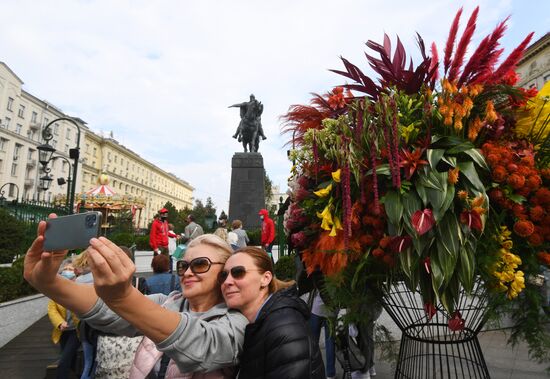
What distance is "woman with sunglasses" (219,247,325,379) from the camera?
4.33 ft

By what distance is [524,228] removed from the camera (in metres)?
1.44

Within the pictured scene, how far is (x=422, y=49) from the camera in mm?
1741

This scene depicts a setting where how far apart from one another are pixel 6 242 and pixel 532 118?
10.1 m

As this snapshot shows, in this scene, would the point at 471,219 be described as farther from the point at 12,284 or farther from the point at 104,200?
the point at 104,200

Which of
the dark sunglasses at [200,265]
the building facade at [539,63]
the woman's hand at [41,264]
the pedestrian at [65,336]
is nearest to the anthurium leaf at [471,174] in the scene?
the dark sunglasses at [200,265]

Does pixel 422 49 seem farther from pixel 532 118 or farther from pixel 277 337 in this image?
pixel 277 337

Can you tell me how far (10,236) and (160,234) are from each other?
11.3 ft

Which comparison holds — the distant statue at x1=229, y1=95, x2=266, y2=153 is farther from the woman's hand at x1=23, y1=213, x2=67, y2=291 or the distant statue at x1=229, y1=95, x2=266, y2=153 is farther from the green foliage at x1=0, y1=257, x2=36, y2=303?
the woman's hand at x1=23, y1=213, x2=67, y2=291

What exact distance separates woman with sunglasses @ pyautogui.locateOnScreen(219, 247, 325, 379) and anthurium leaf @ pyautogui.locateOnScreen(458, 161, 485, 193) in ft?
2.87

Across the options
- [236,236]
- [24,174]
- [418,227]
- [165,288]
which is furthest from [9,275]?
[24,174]

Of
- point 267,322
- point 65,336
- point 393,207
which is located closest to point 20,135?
point 65,336

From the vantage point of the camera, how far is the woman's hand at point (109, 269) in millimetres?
964

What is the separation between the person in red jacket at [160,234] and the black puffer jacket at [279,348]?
9035mm

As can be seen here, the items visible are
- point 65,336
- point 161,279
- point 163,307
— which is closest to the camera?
point 163,307
